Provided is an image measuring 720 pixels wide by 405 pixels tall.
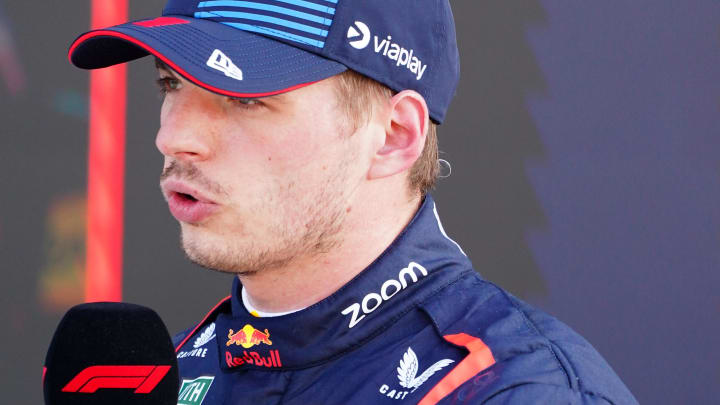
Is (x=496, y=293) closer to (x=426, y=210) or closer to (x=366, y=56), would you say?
(x=426, y=210)

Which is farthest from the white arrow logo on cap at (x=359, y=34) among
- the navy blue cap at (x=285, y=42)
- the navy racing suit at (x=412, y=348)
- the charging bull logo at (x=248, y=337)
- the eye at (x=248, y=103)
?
the charging bull logo at (x=248, y=337)

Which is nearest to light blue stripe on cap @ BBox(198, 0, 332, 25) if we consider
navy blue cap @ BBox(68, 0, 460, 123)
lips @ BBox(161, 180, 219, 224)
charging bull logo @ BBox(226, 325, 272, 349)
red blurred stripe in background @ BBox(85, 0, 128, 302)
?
navy blue cap @ BBox(68, 0, 460, 123)

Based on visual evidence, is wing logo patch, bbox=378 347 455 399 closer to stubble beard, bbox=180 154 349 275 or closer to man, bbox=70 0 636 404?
man, bbox=70 0 636 404

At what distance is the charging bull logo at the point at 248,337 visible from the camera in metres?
1.13

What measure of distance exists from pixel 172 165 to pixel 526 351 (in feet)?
1.52

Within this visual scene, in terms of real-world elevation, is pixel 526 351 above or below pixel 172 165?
below

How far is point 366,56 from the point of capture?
1103 millimetres

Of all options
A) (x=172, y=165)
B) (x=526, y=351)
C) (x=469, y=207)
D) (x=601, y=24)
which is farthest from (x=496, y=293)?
(x=601, y=24)

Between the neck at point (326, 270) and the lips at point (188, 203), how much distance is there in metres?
0.11

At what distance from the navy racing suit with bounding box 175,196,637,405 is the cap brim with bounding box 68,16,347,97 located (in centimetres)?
26

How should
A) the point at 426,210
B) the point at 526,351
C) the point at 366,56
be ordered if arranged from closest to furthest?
the point at 526,351 → the point at 366,56 → the point at 426,210

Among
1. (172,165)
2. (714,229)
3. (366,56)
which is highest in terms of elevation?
(366,56)

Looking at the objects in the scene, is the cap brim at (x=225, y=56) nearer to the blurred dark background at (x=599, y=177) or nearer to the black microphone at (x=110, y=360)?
the black microphone at (x=110, y=360)

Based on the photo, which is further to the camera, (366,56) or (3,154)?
(3,154)
